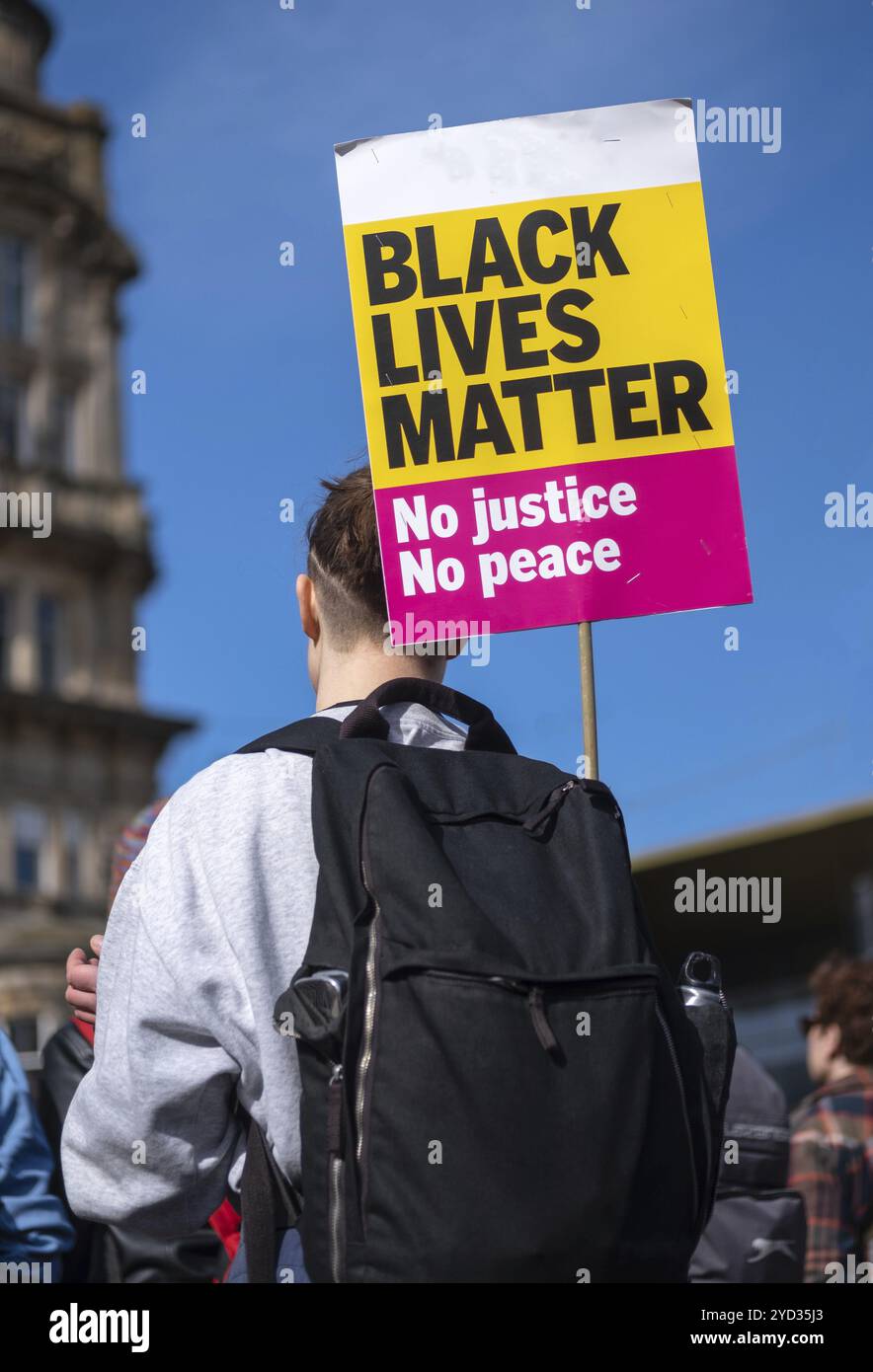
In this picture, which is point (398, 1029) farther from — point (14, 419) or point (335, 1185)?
point (14, 419)

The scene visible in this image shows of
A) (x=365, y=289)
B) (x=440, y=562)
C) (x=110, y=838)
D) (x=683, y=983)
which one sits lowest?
(x=683, y=983)

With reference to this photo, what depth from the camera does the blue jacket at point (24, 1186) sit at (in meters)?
3.86

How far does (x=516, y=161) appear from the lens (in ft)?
10.7

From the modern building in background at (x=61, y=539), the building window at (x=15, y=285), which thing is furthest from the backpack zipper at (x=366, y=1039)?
the building window at (x=15, y=285)

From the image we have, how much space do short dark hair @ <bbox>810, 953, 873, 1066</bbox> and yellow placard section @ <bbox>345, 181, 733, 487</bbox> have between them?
8.76 feet

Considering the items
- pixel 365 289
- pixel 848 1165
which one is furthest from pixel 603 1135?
pixel 848 1165

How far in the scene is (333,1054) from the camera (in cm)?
225

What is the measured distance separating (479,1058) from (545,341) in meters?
1.45

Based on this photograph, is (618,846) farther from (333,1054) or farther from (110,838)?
(110,838)

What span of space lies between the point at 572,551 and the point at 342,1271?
136cm

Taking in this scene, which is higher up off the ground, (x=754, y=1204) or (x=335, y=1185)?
(x=335, y=1185)

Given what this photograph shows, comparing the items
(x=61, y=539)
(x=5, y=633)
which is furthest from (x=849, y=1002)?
(x=61, y=539)

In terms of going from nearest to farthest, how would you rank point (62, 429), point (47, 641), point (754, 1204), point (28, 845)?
point (754, 1204)
point (28, 845)
point (47, 641)
point (62, 429)

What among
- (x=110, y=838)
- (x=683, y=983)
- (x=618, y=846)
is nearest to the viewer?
(x=618, y=846)
